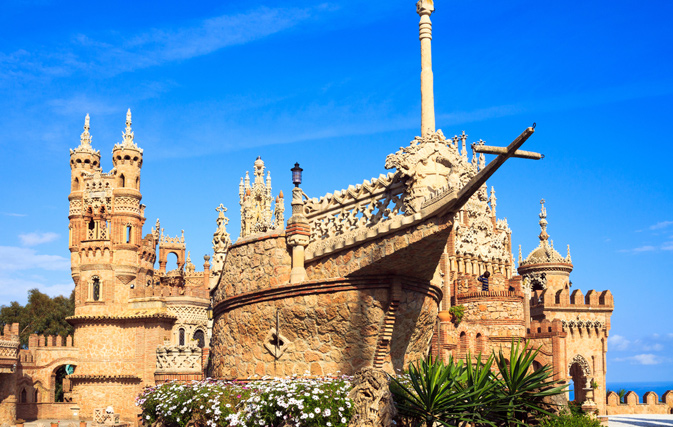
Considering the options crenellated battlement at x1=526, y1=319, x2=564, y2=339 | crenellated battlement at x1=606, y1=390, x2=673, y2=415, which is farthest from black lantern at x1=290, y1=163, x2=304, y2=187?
crenellated battlement at x1=606, y1=390, x2=673, y2=415

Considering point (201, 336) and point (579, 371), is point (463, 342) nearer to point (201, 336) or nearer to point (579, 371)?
point (579, 371)

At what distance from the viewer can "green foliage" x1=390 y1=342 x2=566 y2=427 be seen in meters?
12.6

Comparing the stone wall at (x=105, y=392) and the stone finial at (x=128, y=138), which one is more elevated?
the stone finial at (x=128, y=138)

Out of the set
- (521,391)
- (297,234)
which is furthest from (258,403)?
(521,391)

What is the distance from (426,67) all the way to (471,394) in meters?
7.04

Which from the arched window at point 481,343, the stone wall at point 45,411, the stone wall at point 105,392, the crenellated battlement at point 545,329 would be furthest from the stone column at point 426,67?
the stone wall at point 45,411

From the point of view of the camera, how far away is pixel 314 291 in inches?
579

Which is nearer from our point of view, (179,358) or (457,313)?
(179,358)

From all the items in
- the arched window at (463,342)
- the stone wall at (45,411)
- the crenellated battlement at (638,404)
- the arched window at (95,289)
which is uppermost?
the arched window at (95,289)

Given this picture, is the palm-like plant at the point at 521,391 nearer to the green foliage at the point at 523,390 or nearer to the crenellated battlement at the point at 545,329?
the green foliage at the point at 523,390

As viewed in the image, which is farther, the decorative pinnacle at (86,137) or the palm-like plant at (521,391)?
the decorative pinnacle at (86,137)

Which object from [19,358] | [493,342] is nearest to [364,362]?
[493,342]

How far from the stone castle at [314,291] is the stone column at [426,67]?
31mm

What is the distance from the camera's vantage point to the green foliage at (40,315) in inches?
2587
